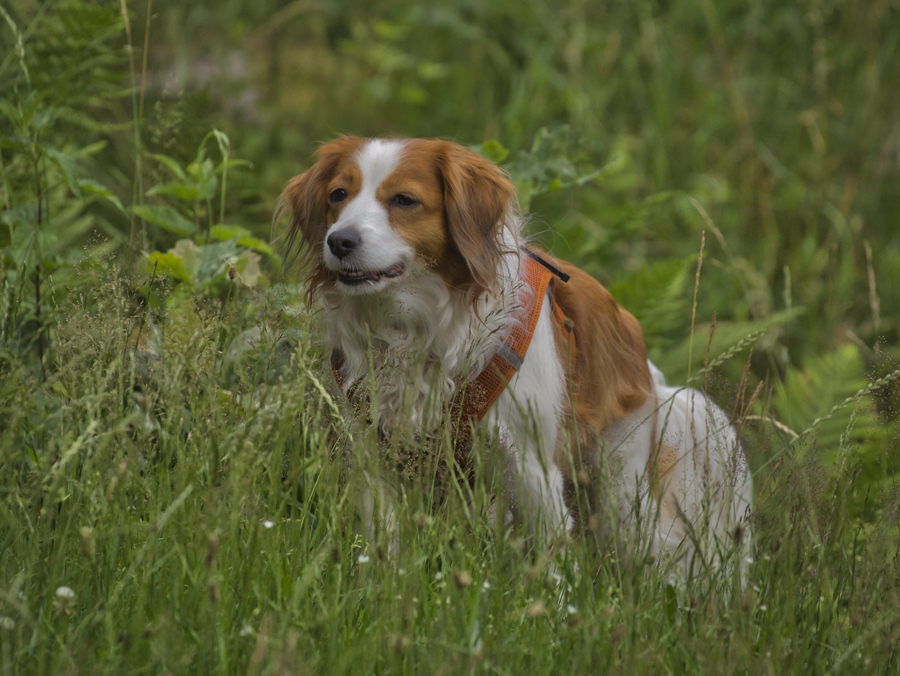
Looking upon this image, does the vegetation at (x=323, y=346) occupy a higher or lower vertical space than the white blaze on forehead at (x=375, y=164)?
lower

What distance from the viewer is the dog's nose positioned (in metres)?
2.21

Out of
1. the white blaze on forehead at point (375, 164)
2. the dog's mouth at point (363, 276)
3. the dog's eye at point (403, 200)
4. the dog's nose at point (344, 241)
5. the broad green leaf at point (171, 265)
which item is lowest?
the broad green leaf at point (171, 265)

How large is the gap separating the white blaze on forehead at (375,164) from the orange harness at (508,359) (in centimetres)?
46

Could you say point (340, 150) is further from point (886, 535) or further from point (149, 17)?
point (886, 535)

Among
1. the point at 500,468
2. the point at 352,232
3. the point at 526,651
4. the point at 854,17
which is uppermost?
the point at 854,17

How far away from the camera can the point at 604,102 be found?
17.4ft

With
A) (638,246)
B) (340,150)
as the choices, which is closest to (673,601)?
(340,150)

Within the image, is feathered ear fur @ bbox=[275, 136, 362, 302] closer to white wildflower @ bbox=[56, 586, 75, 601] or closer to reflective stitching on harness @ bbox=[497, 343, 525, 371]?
reflective stitching on harness @ bbox=[497, 343, 525, 371]

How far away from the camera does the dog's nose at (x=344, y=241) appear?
7.27 feet

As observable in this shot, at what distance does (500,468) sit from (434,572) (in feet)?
1.10

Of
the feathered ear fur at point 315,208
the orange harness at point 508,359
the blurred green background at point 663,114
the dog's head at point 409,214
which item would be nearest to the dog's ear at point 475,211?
the dog's head at point 409,214

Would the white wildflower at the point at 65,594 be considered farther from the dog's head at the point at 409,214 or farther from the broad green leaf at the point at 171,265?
the broad green leaf at the point at 171,265

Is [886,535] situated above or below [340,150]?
below

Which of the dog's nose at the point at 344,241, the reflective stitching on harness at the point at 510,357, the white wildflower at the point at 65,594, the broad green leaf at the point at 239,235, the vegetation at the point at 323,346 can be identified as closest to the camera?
the white wildflower at the point at 65,594
